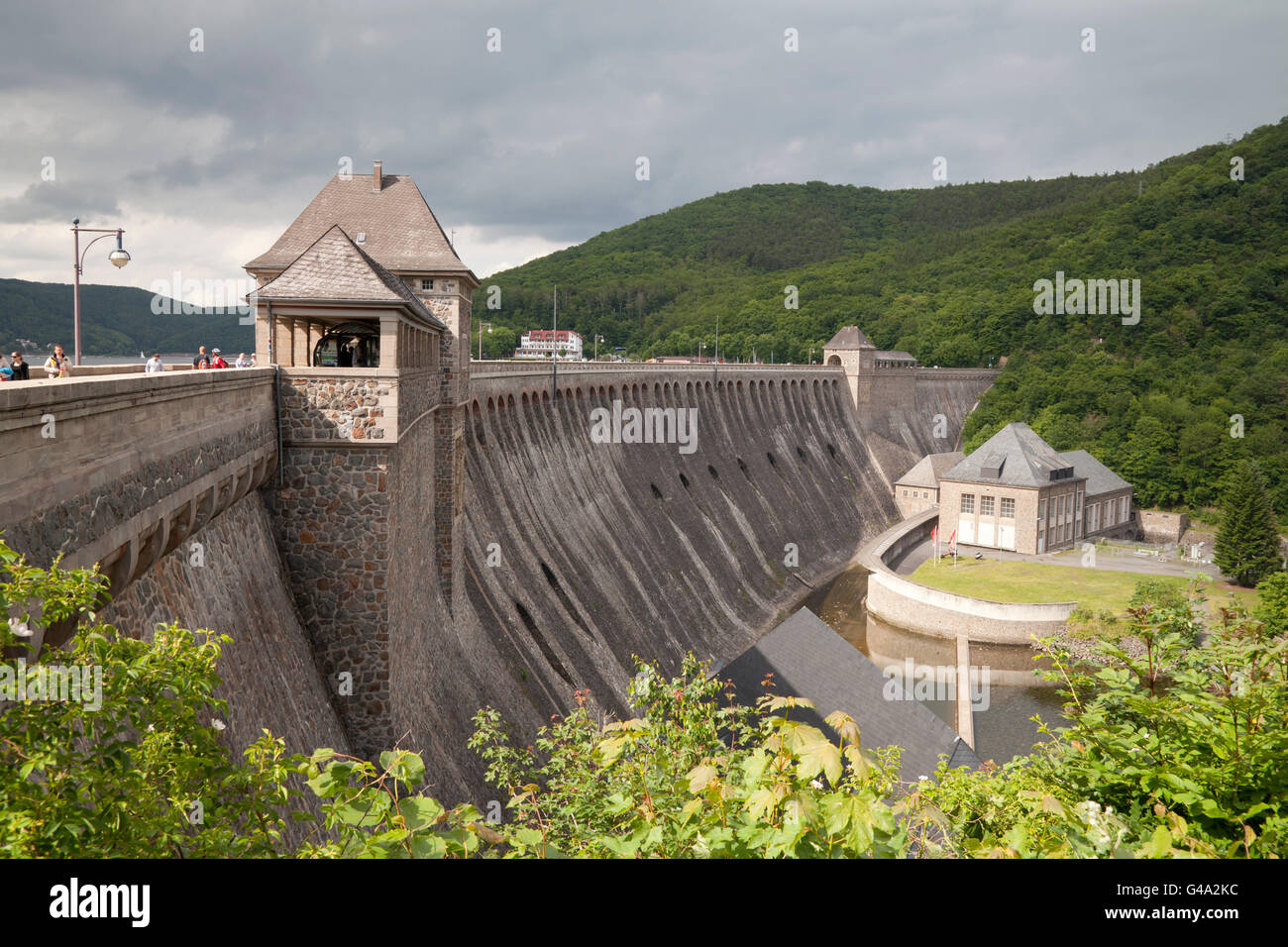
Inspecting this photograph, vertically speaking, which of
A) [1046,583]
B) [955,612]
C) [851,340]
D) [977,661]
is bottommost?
[977,661]

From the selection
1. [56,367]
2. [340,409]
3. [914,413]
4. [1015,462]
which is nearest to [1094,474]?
[1015,462]

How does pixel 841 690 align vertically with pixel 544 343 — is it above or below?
below

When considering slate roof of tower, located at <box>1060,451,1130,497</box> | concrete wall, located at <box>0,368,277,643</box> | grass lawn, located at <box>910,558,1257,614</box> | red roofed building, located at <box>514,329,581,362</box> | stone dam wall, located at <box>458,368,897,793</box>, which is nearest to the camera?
concrete wall, located at <box>0,368,277,643</box>

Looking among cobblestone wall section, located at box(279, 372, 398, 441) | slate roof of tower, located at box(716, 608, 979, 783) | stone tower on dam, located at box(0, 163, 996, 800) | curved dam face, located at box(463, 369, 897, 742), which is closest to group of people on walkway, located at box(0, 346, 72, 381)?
stone tower on dam, located at box(0, 163, 996, 800)

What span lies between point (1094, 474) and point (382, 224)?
2626 inches

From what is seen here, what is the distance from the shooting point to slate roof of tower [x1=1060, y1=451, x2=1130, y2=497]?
7112cm

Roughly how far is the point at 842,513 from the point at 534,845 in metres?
67.5

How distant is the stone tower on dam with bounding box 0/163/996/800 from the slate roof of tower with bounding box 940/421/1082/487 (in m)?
24.5

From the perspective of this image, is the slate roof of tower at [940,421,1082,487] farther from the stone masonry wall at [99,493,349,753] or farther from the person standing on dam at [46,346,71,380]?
the person standing on dam at [46,346,71,380]

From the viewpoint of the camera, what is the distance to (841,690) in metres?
22.4

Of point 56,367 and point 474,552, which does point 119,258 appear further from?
point 474,552

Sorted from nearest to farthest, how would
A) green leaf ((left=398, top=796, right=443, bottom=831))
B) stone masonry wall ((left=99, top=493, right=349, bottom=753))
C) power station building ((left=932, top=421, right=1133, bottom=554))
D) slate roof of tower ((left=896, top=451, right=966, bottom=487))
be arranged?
green leaf ((left=398, top=796, right=443, bottom=831)) < stone masonry wall ((left=99, top=493, right=349, bottom=753)) < power station building ((left=932, top=421, right=1133, bottom=554)) < slate roof of tower ((left=896, top=451, right=966, bottom=487))
